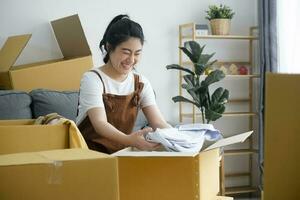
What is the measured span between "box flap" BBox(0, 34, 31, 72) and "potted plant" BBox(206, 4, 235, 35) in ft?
5.54

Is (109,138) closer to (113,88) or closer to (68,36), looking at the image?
(113,88)

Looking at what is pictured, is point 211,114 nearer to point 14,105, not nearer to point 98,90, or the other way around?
point 14,105

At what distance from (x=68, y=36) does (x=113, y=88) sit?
1.65 m

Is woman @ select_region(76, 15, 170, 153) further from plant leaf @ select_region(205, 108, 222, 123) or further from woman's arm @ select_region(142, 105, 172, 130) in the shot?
plant leaf @ select_region(205, 108, 222, 123)

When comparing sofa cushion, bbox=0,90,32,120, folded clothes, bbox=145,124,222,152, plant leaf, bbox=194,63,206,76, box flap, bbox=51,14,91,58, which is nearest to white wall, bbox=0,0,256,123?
box flap, bbox=51,14,91,58

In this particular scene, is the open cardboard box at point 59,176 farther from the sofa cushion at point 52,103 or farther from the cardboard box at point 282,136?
the sofa cushion at point 52,103

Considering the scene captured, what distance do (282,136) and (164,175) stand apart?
41 cm

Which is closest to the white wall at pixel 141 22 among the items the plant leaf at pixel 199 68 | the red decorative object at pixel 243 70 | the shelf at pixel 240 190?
the red decorative object at pixel 243 70

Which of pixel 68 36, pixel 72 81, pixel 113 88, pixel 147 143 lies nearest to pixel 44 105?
pixel 72 81

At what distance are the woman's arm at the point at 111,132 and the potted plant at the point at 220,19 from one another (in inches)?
95.6

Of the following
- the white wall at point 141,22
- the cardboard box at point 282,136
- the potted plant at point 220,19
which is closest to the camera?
the cardboard box at point 282,136

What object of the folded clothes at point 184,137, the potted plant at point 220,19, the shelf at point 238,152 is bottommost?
the shelf at point 238,152

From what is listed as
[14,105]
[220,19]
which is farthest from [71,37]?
[220,19]

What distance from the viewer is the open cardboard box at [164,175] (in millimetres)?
1115
